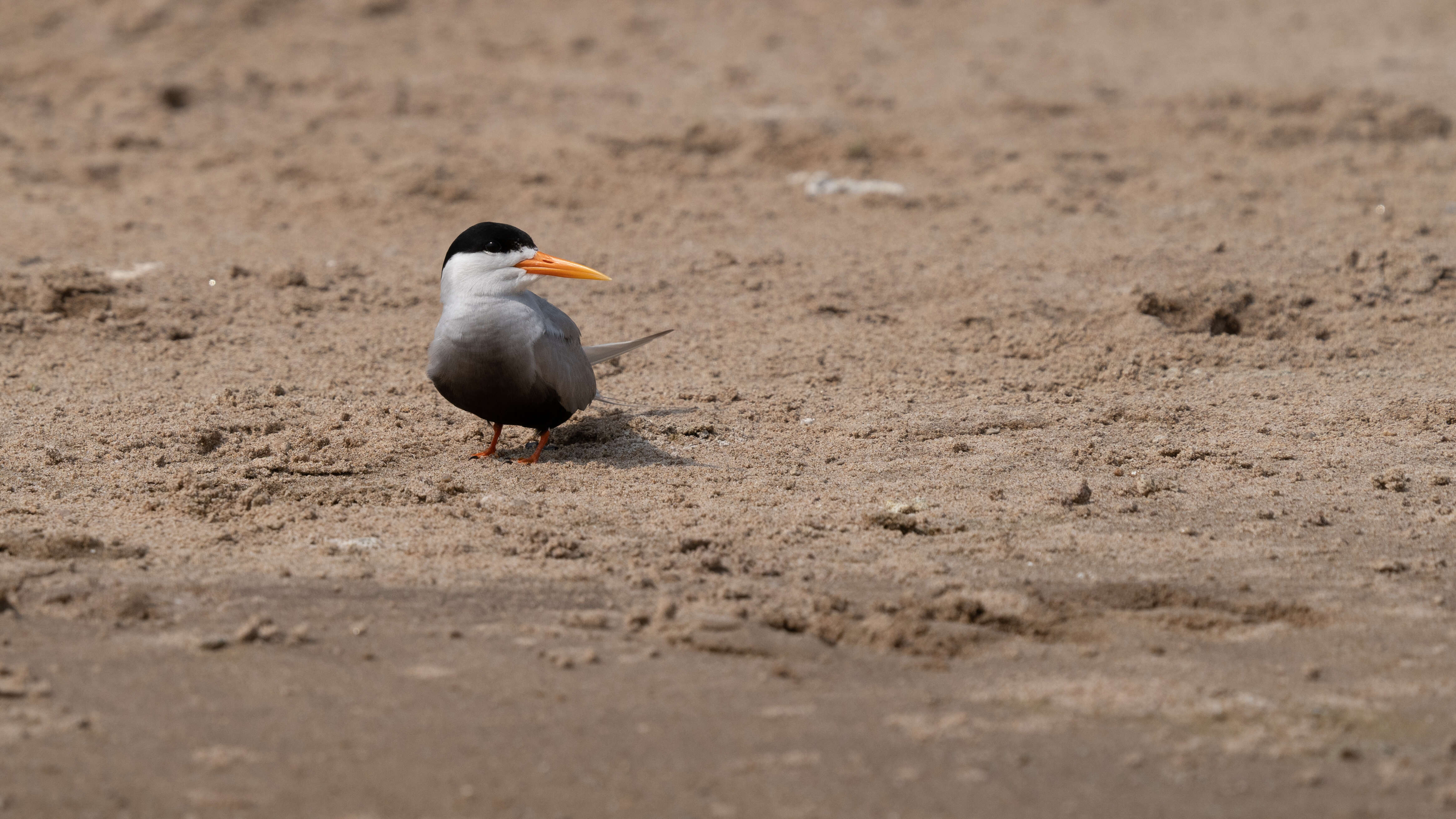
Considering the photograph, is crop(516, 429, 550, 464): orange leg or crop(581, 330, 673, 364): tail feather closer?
crop(516, 429, 550, 464): orange leg

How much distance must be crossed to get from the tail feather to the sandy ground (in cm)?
21

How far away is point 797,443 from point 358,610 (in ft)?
6.29

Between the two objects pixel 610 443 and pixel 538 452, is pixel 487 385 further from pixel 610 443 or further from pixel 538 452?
pixel 610 443

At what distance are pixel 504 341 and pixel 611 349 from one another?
32.9 inches

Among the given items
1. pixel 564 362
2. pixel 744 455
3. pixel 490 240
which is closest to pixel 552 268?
pixel 490 240

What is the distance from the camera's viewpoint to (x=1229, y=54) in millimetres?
11391

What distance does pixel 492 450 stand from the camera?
484cm

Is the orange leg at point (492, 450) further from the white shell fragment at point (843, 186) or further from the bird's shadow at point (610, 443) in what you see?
the white shell fragment at point (843, 186)

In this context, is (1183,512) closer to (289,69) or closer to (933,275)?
(933,275)

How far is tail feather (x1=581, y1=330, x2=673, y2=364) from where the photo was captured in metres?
5.28

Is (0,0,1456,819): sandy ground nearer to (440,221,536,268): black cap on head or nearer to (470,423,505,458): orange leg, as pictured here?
(470,423,505,458): orange leg

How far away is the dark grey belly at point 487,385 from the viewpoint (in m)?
4.56

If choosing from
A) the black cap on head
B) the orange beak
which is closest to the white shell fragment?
the orange beak

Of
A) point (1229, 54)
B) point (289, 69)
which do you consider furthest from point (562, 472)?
point (1229, 54)
